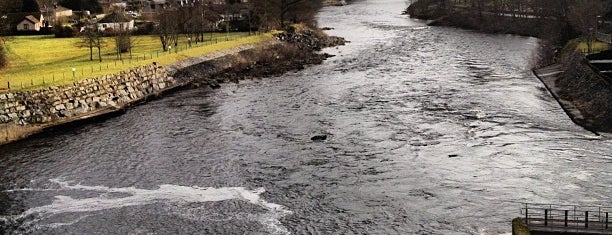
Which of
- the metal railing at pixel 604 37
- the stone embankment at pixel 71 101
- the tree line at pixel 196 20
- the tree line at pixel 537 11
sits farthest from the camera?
the tree line at pixel 537 11

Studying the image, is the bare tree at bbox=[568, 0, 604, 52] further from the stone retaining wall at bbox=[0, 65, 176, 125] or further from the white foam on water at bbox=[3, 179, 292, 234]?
the white foam on water at bbox=[3, 179, 292, 234]

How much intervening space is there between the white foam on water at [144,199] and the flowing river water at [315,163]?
7cm

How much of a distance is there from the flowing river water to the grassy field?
4624 mm

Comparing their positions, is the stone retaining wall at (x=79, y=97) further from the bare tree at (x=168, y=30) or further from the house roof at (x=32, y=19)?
the house roof at (x=32, y=19)

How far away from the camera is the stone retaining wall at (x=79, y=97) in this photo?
33.4 meters

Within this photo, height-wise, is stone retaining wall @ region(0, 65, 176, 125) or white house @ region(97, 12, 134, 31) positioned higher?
white house @ region(97, 12, 134, 31)

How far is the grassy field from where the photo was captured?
125 feet

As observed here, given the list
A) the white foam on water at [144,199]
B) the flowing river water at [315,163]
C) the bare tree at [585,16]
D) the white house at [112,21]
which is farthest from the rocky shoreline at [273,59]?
the bare tree at [585,16]

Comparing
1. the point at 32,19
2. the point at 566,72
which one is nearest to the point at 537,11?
the point at 566,72

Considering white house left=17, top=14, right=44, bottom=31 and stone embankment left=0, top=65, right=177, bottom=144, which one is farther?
white house left=17, top=14, right=44, bottom=31

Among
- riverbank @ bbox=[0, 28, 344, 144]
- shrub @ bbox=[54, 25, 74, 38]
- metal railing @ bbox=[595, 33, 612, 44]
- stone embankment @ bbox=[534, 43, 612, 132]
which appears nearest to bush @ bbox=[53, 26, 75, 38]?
shrub @ bbox=[54, 25, 74, 38]

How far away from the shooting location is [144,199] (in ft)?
76.1

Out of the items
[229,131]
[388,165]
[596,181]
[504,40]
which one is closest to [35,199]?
[229,131]

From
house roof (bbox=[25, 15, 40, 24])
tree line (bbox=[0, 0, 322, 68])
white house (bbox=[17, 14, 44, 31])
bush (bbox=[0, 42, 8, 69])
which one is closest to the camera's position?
bush (bbox=[0, 42, 8, 69])
